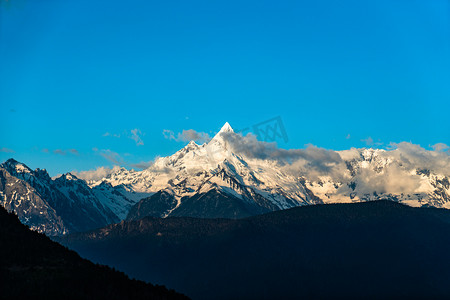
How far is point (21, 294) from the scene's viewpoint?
18050 centimetres

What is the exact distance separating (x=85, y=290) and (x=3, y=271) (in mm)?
27647

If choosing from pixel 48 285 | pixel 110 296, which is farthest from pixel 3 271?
pixel 110 296

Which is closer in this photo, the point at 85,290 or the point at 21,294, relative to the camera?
the point at 21,294

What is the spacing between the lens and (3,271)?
7721 inches

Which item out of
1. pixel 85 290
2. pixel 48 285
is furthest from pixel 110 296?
pixel 48 285

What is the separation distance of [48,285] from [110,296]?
21.2m

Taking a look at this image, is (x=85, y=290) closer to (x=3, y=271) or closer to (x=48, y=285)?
(x=48, y=285)

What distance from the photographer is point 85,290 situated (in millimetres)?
194875

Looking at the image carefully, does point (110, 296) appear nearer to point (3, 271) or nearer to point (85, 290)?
point (85, 290)

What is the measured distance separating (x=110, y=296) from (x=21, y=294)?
30068 mm

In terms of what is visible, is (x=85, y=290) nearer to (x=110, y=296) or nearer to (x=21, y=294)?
(x=110, y=296)

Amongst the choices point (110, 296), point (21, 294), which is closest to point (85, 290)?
point (110, 296)

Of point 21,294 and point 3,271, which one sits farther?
point 3,271

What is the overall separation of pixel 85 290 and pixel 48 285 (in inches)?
487
